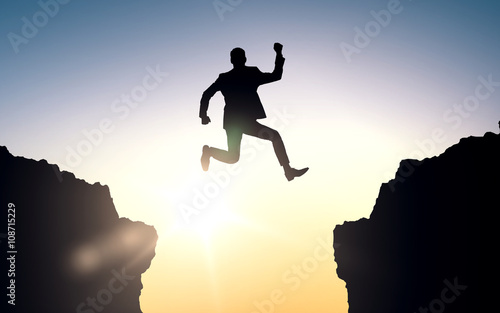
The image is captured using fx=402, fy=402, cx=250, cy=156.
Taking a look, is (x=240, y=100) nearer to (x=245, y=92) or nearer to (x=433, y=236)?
(x=245, y=92)

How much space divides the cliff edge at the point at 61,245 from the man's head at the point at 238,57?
140 feet

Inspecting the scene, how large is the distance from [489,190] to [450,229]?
5935mm

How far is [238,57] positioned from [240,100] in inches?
28.8

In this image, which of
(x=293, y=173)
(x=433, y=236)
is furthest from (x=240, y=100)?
(x=433, y=236)

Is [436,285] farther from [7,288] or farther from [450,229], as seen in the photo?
[7,288]

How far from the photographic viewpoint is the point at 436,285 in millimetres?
31234

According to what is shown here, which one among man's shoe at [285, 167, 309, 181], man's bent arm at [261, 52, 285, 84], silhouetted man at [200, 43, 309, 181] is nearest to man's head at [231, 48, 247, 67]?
silhouetted man at [200, 43, 309, 181]

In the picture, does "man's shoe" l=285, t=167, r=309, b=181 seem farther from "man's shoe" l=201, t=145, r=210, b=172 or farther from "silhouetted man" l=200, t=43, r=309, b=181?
"man's shoe" l=201, t=145, r=210, b=172

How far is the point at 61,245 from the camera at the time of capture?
4712 centimetres

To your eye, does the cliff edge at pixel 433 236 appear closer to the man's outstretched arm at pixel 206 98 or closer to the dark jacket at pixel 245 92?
the dark jacket at pixel 245 92

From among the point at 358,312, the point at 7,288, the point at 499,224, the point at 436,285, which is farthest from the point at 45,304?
the point at 499,224

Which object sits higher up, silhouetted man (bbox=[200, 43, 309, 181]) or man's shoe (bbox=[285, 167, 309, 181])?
silhouetted man (bbox=[200, 43, 309, 181])

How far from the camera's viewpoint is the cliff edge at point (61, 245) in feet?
138

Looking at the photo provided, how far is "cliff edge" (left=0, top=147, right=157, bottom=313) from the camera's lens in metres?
42.0
